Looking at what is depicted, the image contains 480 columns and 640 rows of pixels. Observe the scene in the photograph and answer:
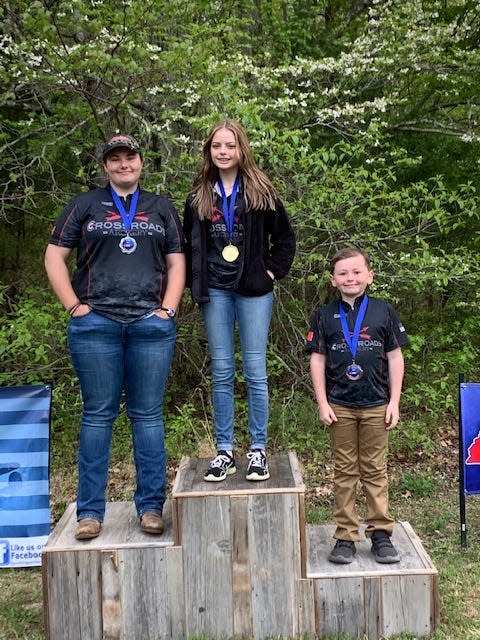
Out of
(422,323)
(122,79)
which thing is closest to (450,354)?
(422,323)

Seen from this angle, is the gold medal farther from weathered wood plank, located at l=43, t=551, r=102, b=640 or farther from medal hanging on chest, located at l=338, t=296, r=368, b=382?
weathered wood plank, located at l=43, t=551, r=102, b=640

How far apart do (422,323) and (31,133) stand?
401cm

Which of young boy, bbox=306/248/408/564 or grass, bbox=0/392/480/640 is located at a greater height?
young boy, bbox=306/248/408/564

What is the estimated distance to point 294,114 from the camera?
6312 mm

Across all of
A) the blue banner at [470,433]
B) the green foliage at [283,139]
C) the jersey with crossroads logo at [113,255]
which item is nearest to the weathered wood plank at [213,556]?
the jersey with crossroads logo at [113,255]

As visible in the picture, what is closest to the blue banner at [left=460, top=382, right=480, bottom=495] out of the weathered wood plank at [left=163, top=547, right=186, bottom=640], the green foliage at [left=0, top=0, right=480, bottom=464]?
the green foliage at [left=0, top=0, right=480, bottom=464]

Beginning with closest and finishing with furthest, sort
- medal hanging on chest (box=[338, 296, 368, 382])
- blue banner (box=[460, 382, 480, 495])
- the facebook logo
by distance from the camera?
medal hanging on chest (box=[338, 296, 368, 382])
the facebook logo
blue banner (box=[460, 382, 480, 495])

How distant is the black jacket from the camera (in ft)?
11.2

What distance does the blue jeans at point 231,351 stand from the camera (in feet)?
11.4

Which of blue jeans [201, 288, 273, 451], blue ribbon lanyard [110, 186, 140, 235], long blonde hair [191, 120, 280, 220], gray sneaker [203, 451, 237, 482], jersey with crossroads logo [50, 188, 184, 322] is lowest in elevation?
gray sneaker [203, 451, 237, 482]

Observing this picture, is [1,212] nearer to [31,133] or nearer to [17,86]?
[31,133]

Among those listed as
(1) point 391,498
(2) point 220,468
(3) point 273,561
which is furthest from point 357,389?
(1) point 391,498

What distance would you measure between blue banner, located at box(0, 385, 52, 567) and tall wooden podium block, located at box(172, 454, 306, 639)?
4.84ft

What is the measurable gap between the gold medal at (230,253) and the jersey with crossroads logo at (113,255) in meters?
0.31
